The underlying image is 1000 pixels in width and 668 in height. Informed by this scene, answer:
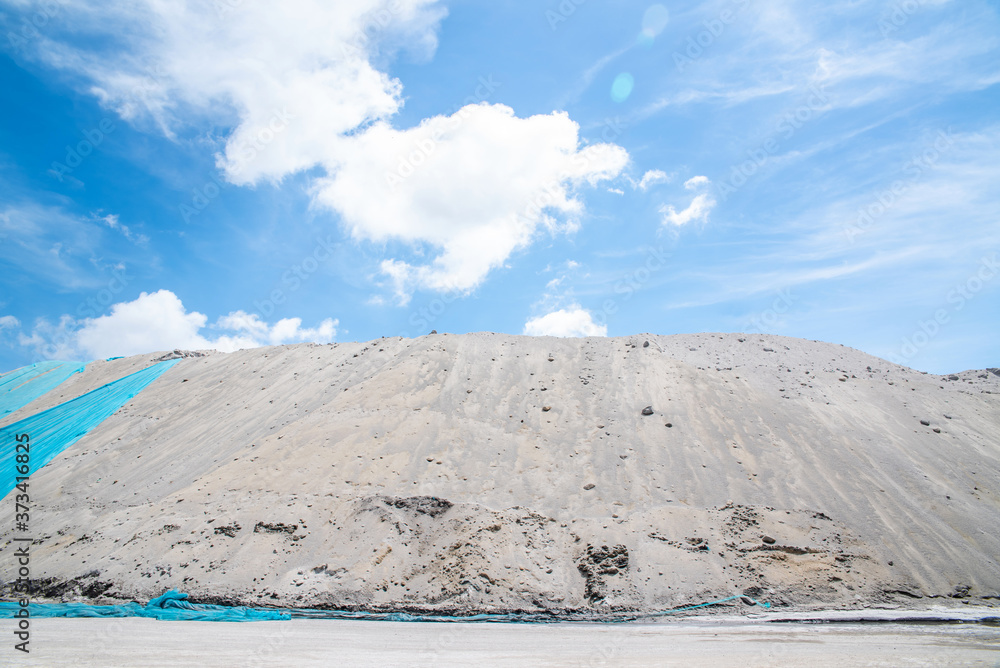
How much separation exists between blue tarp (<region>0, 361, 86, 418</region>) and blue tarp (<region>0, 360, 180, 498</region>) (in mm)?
3768

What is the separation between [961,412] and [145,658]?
2085 cm

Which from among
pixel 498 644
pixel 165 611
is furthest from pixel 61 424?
pixel 498 644

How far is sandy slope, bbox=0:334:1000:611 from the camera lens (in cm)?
1003

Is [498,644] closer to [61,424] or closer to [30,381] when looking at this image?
[61,424]

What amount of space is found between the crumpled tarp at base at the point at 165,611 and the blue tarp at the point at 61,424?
23.5 feet

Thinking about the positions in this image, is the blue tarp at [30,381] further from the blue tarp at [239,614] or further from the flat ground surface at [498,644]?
the flat ground surface at [498,644]

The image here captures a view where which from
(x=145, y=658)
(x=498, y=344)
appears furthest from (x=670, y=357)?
(x=145, y=658)

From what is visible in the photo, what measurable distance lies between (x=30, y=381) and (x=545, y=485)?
24403mm

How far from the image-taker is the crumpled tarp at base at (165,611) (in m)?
9.03

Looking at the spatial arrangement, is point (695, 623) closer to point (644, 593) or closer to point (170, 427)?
point (644, 593)

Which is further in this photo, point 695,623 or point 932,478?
point 932,478

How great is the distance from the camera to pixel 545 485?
12562 mm

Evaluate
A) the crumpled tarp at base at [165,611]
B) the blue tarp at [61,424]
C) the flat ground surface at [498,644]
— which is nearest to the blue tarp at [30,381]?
the blue tarp at [61,424]

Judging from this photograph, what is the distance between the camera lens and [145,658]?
6.62 metres
